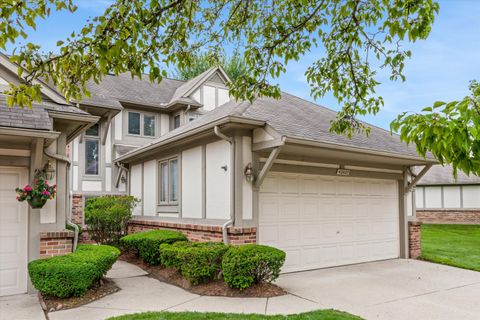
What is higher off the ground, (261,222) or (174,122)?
(174,122)

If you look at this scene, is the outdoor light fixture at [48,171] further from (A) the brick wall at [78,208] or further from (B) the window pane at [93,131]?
(B) the window pane at [93,131]

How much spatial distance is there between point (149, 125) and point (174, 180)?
7077mm

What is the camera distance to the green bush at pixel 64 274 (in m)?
6.36

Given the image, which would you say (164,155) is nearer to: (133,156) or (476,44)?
(133,156)

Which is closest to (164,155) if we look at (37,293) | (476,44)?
(37,293)

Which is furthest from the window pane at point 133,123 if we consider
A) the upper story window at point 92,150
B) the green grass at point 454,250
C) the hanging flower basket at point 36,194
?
the green grass at point 454,250

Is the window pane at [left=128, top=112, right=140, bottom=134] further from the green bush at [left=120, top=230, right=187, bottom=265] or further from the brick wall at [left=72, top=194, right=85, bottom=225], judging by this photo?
the green bush at [left=120, top=230, right=187, bottom=265]

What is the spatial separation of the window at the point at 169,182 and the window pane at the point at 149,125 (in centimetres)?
591

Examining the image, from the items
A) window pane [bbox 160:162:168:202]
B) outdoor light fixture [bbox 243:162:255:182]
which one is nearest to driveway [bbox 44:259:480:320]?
outdoor light fixture [bbox 243:162:255:182]

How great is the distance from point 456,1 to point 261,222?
5.47 m

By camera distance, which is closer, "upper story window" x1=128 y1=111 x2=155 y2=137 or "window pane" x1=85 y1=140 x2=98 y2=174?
"window pane" x1=85 y1=140 x2=98 y2=174

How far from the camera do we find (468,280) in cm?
880

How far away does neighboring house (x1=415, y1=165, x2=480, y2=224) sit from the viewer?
24031 mm

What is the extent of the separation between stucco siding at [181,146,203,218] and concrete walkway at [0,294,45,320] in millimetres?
3990
